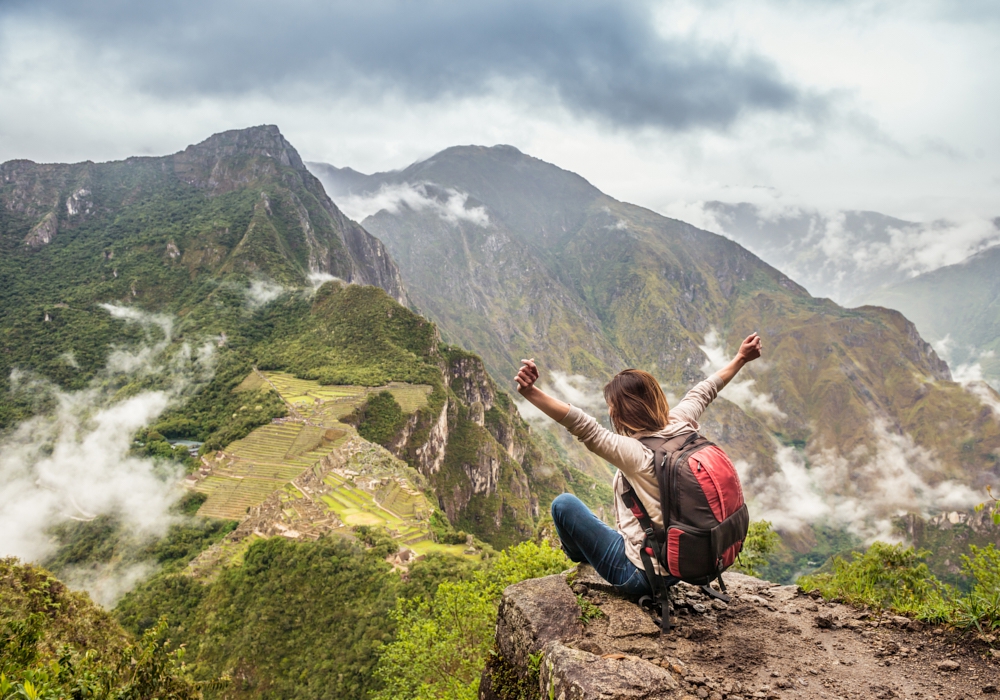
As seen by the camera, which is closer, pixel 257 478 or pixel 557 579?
pixel 557 579

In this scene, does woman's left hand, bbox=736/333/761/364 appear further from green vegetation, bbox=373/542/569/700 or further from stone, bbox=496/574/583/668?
green vegetation, bbox=373/542/569/700

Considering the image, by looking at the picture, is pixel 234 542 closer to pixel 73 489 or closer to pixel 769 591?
pixel 73 489

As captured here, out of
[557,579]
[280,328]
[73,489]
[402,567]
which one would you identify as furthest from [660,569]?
[280,328]

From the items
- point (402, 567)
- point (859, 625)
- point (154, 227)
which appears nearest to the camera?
point (859, 625)

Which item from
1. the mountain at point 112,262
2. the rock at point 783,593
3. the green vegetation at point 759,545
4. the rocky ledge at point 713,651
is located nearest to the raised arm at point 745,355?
the rocky ledge at point 713,651

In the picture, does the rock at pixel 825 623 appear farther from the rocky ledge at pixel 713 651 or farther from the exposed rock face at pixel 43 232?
the exposed rock face at pixel 43 232

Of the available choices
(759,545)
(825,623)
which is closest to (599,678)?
(825,623)
